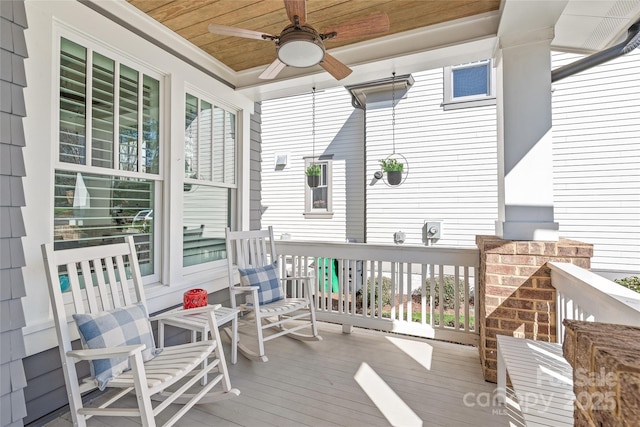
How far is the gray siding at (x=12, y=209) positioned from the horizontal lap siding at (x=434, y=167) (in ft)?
14.7

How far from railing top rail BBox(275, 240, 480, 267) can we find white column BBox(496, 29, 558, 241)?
59 centimetres

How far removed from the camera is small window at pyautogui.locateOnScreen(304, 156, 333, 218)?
608 centimetres

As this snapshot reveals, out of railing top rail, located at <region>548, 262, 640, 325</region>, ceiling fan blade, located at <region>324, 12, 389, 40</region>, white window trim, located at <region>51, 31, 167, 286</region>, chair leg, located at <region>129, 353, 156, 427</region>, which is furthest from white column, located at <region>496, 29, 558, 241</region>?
white window trim, located at <region>51, 31, 167, 286</region>

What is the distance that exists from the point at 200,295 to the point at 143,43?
2055 mm

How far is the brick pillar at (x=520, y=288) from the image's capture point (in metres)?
2.07

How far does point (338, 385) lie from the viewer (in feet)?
7.14

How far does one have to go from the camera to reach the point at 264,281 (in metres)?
2.92

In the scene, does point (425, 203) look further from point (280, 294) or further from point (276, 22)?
point (276, 22)

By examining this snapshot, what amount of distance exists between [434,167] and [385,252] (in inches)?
96.0

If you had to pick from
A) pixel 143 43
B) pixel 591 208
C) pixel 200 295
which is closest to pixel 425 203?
pixel 591 208

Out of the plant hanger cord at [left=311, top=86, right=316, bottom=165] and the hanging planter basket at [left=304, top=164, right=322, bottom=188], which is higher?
the plant hanger cord at [left=311, top=86, right=316, bottom=165]

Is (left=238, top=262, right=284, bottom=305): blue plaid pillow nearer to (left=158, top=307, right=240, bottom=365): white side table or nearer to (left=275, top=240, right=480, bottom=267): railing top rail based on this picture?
(left=158, top=307, right=240, bottom=365): white side table

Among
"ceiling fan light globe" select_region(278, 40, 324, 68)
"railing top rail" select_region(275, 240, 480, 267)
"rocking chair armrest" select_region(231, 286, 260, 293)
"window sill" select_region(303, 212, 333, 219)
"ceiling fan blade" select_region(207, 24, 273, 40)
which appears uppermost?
"ceiling fan blade" select_region(207, 24, 273, 40)

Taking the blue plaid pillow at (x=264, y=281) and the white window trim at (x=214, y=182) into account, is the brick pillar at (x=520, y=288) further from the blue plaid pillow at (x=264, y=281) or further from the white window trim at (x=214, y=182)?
the white window trim at (x=214, y=182)
